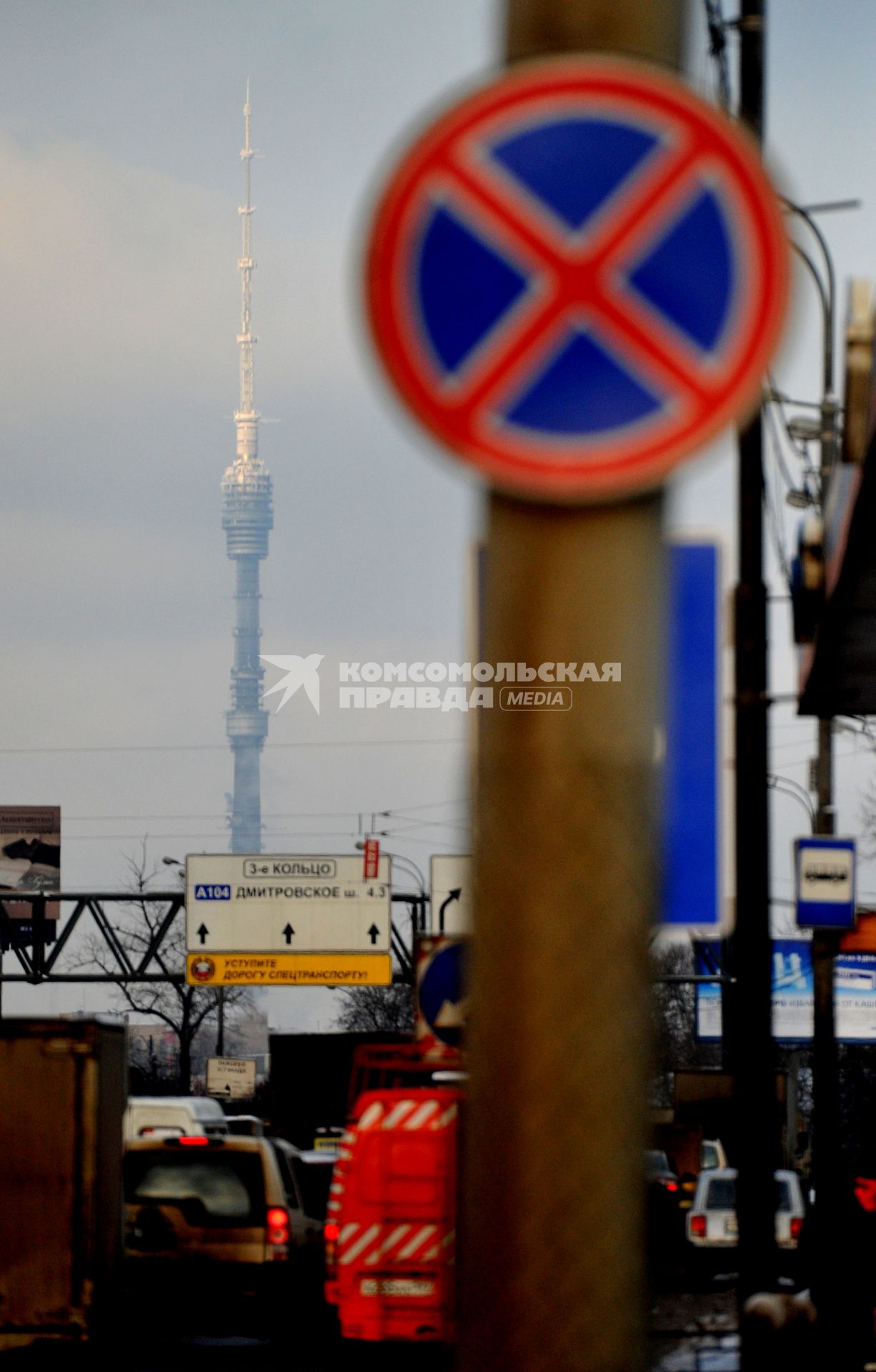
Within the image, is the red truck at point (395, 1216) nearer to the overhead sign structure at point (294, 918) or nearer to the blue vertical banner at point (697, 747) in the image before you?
the blue vertical banner at point (697, 747)

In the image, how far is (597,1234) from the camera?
2.79 meters

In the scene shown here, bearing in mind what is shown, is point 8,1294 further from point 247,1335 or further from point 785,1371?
point 785,1371

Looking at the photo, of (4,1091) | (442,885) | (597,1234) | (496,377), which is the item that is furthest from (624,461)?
(442,885)

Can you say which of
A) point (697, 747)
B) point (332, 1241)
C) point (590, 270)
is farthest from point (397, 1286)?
point (590, 270)

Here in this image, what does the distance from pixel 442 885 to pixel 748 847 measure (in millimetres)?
30101

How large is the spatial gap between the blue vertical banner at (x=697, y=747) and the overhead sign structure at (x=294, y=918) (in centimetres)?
3758

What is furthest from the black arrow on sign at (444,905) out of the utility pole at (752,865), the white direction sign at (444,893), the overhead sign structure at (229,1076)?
the overhead sign structure at (229,1076)

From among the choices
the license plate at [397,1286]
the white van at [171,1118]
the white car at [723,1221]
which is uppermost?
the license plate at [397,1286]

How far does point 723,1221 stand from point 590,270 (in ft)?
86.7

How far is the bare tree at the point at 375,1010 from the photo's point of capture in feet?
337

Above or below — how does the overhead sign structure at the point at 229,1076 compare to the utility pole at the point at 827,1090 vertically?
below

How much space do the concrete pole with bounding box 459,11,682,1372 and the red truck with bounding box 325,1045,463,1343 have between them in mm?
10765

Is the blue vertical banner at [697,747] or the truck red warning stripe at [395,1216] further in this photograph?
the truck red warning stripe at [395,1216]

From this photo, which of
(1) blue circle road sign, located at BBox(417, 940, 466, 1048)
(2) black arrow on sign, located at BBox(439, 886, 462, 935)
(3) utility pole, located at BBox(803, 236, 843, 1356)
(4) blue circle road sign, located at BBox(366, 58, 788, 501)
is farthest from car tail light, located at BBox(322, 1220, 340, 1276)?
(2) black arrow on sign, located at BBox(439, 886, 462, 935)
